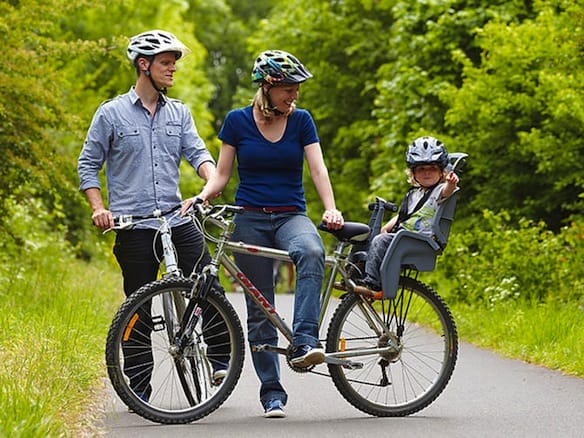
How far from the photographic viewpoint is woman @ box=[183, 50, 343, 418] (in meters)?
6.85

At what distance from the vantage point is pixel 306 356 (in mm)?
6789

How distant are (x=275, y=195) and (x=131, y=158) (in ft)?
2.85

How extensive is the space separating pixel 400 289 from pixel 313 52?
72.8 ft

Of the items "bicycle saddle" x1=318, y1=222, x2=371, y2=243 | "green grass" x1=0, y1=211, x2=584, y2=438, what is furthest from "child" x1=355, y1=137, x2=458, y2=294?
"green grass" x1=0, y1=211, x2=584, y2=438

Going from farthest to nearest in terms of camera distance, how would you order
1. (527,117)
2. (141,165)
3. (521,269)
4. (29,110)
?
(527,117) → (521,269) → (29,110) → (141,165)

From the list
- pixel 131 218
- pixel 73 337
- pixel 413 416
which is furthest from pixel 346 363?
pixel 73 337

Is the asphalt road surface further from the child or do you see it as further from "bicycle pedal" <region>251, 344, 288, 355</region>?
the child

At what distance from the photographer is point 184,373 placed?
22.5ft

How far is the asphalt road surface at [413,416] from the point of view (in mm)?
6555

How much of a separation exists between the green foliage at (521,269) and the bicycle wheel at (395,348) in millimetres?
5481

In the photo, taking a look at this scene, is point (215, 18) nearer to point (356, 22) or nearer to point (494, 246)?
point (356, 22)

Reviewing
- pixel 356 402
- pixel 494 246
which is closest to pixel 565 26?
pixel 494 246

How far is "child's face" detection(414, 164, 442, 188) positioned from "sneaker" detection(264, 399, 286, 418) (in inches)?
61.0

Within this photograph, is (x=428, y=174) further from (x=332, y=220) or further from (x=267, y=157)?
(x=267, y=157)
